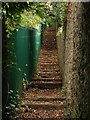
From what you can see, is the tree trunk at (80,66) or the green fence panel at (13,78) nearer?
the tree trunk at (80,66)

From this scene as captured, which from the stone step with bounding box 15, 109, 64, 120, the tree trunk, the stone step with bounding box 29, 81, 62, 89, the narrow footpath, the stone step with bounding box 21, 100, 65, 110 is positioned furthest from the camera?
the stone step with bounding box 29, 81, 62, 89

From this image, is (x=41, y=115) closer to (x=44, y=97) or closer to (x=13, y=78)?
(x=13, y=78)

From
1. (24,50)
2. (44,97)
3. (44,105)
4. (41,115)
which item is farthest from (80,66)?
(24,50)

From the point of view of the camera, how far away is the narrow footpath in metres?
8.93

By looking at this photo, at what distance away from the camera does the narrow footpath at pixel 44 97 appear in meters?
8.93

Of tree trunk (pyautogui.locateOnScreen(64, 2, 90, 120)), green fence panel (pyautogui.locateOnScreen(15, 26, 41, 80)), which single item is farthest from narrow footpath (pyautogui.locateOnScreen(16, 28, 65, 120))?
tree trunk (pyautogui.locateOnScreen(64, 2, 90, 120))

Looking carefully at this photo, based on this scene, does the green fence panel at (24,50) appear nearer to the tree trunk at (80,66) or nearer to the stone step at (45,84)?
the stone step at (45,84)

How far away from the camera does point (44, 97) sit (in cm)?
1093

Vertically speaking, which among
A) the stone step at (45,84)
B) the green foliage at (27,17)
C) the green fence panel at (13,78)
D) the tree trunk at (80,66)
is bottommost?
the stone step at (45,84)

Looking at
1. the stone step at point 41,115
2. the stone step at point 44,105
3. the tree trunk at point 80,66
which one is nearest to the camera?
the tree trunk at point 80,66

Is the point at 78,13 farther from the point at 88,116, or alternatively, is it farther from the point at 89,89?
the point at 88,116

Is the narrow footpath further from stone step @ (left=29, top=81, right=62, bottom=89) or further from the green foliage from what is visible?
the green foliage

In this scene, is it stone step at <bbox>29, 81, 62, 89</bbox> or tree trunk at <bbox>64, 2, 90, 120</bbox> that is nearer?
tree trunk at <bbox>64, 2, 90, 120</bbox>

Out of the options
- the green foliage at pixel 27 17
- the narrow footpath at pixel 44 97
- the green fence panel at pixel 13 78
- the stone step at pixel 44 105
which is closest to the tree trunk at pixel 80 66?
the green foliage at pixel 27 17
